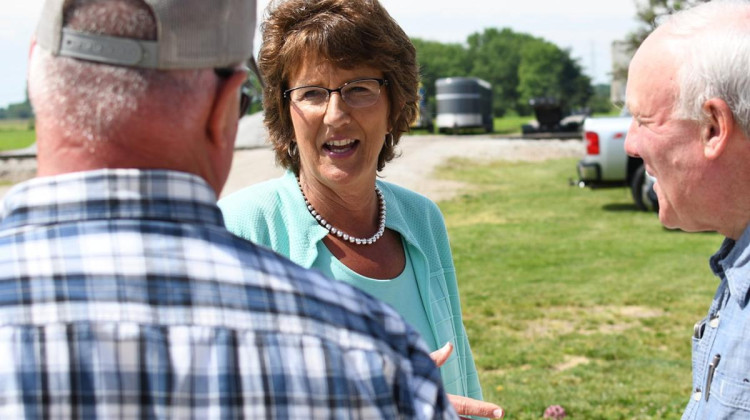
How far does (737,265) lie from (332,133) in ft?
4.42

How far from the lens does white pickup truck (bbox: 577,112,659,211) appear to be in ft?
48.9

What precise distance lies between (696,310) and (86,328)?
811cm

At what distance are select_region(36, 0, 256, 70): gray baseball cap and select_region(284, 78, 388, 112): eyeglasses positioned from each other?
1684 millimetres

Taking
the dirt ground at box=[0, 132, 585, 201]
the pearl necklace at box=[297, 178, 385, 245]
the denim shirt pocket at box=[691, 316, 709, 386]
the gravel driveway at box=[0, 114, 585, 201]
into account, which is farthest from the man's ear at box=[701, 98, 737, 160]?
the gravel driveway at box=[0, 114, 585, 201]

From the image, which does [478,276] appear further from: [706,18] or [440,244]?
[706,18]

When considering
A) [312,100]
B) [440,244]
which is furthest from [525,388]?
[312,100]

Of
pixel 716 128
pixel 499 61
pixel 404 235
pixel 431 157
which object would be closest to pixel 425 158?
pixel 431 157

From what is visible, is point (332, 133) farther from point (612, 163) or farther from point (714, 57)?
point (612, 163)

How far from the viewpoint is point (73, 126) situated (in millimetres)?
1259

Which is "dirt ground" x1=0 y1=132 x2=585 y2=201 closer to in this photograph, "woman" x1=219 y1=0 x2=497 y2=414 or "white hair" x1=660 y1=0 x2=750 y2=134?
"woman" x1=219 y1=0 x2=497 y2=414

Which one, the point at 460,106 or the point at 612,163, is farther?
the point at 460,106

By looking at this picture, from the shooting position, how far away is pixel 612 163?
1498 cm

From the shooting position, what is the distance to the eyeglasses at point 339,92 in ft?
9.89

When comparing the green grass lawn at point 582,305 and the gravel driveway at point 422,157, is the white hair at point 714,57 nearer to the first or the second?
the green grass lawn at point 582,305
